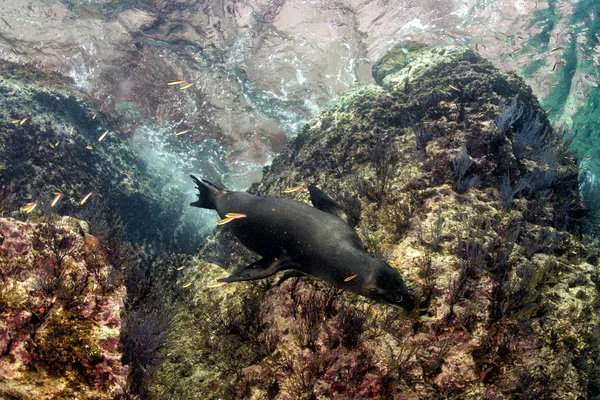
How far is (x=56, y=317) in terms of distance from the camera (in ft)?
10.2

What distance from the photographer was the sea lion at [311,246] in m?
3.07

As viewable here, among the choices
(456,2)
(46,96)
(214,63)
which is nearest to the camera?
(46,96)

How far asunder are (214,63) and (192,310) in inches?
489

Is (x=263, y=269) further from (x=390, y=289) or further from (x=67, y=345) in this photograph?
(x=67, y=345)

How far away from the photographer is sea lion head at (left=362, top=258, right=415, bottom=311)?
3.00m

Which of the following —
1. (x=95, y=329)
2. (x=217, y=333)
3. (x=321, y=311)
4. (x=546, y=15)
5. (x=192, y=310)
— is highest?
(x=546, y=15)

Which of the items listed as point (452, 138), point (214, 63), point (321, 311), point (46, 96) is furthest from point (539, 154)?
point (46, 96)

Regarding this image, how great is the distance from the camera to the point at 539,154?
6043 millimetres

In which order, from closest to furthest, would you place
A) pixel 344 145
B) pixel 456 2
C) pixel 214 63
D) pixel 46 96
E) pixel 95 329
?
1. pixel 95 329
2. pixel 344 145
3. pixel 46 96
4. pixel 456 2
5. pixel 214 63

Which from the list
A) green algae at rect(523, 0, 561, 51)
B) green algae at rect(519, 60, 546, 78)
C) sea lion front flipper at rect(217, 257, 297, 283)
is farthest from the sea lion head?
green algae at rect(519, 60, 546, 78)

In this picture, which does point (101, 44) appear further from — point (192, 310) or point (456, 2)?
point (456, 2)

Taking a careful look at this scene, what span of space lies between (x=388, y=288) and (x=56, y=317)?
11.2ft

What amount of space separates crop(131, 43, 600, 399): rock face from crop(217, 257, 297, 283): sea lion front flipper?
0.51 metres

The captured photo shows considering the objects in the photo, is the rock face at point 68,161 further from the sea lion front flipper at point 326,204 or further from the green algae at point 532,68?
the green algae at point 532,68
